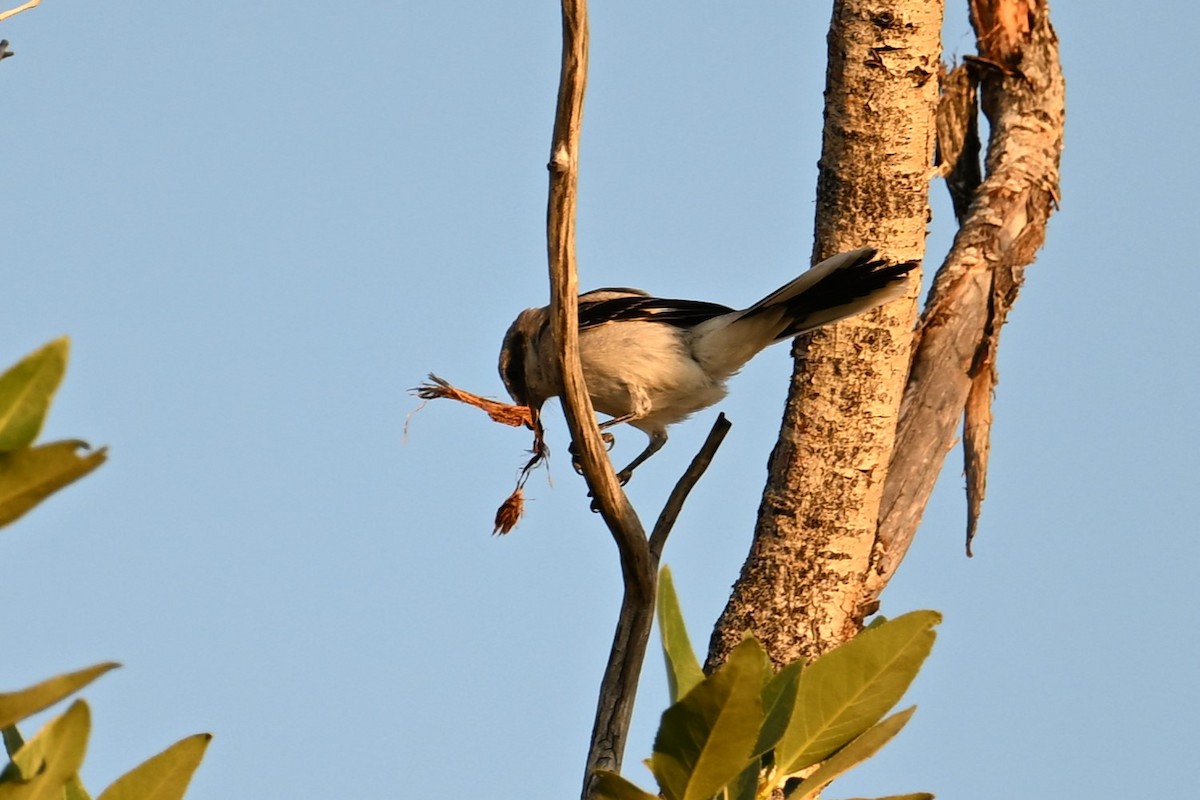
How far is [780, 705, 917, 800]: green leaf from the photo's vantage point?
107 inches

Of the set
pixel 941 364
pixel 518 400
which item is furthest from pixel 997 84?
pixel 518 400

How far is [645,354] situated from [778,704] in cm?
387

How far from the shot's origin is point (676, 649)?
2.84m

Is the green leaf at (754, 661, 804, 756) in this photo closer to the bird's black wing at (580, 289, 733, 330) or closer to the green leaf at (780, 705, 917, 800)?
the green leaf at (780, 705, 917, 800)

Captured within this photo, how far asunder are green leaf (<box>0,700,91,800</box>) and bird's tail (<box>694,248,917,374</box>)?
135 inches

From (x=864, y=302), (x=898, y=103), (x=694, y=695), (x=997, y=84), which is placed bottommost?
(x=694, y=695)

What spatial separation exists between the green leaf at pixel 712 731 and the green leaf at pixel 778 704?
13 centimetres

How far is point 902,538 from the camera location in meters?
5.06

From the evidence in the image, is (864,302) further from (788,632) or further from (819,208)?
(788,632)

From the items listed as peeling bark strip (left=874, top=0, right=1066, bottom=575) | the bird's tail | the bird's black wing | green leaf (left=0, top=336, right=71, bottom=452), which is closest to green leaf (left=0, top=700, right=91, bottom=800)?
green leaf (left=0, top=336, right=71, bottom=452)

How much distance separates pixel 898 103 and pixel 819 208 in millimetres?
450

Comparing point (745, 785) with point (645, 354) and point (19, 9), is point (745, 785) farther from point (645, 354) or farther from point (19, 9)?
point (645, 354)

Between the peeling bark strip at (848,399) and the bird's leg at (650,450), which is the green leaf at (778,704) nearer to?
the peeling bark strip at (848,399)

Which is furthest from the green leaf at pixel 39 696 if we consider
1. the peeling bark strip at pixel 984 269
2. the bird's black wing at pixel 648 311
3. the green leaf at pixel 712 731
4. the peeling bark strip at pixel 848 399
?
the bird's black wing at pixel 648 311
